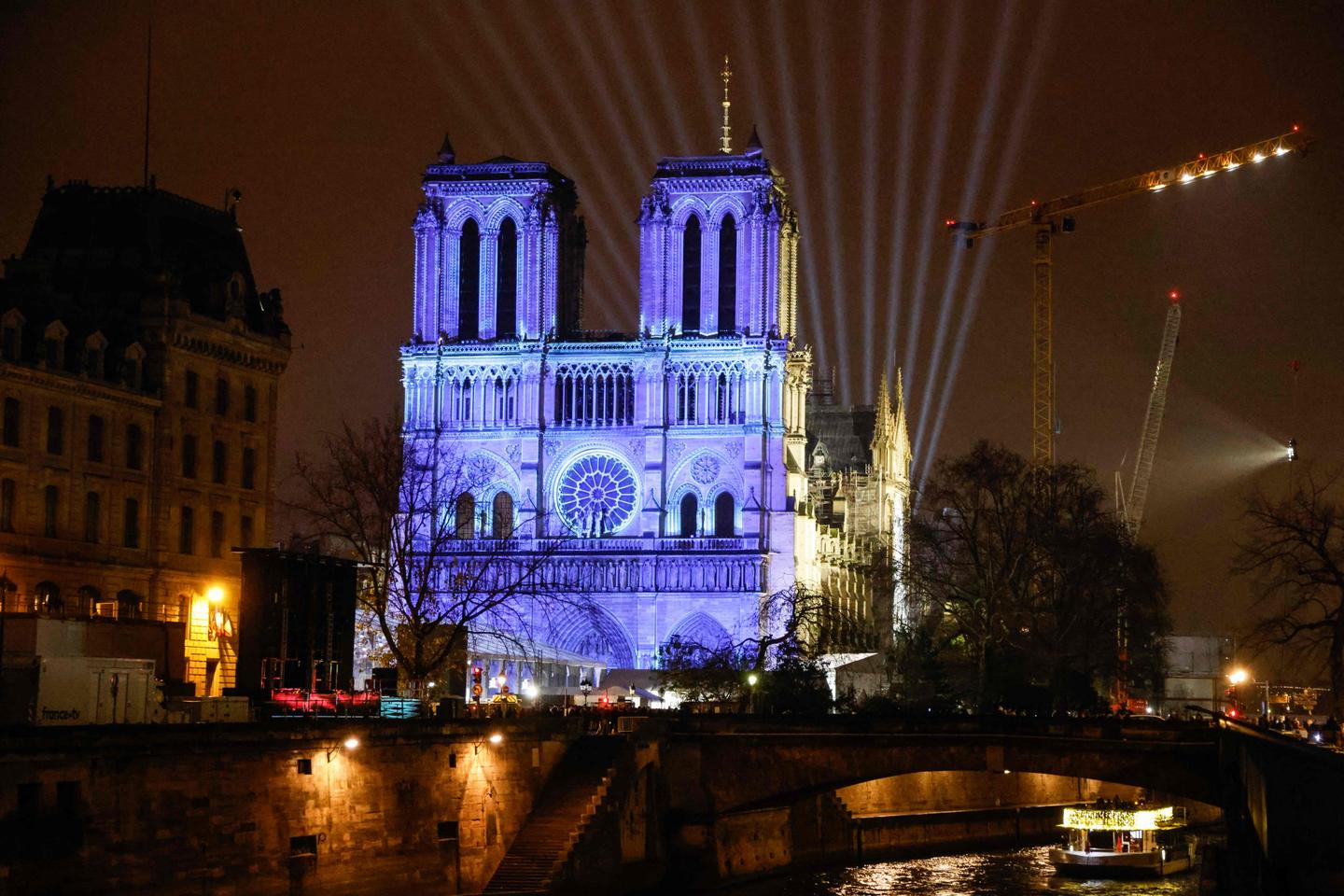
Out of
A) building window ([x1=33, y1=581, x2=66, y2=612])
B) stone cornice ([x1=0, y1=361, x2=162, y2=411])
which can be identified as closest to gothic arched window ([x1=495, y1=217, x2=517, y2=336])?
stone cornice ([x1=0, y1=361, x2=162, y2=411])

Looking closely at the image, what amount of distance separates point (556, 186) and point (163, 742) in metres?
88.9

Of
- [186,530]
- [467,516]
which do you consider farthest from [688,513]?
[186,530]

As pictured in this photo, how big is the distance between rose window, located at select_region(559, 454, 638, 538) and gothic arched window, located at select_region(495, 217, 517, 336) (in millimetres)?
9482

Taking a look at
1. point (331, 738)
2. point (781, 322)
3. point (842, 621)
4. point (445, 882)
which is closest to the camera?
point (331, 738)

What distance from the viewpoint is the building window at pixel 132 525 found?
273 feet

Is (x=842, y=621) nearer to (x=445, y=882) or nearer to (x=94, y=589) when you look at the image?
(x=94, y=589)

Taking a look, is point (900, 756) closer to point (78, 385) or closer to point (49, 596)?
point (49, 596)

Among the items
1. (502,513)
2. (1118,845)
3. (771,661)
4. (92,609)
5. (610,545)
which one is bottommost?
(1118,845)

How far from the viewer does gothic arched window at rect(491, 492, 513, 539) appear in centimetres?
13438

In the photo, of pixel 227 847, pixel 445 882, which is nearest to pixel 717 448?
pixel 445 882

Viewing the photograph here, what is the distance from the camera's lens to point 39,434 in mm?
78938

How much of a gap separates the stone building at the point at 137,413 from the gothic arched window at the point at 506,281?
4201 centimetres

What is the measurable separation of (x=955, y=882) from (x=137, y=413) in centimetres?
3432

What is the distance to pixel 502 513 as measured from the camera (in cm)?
13588
